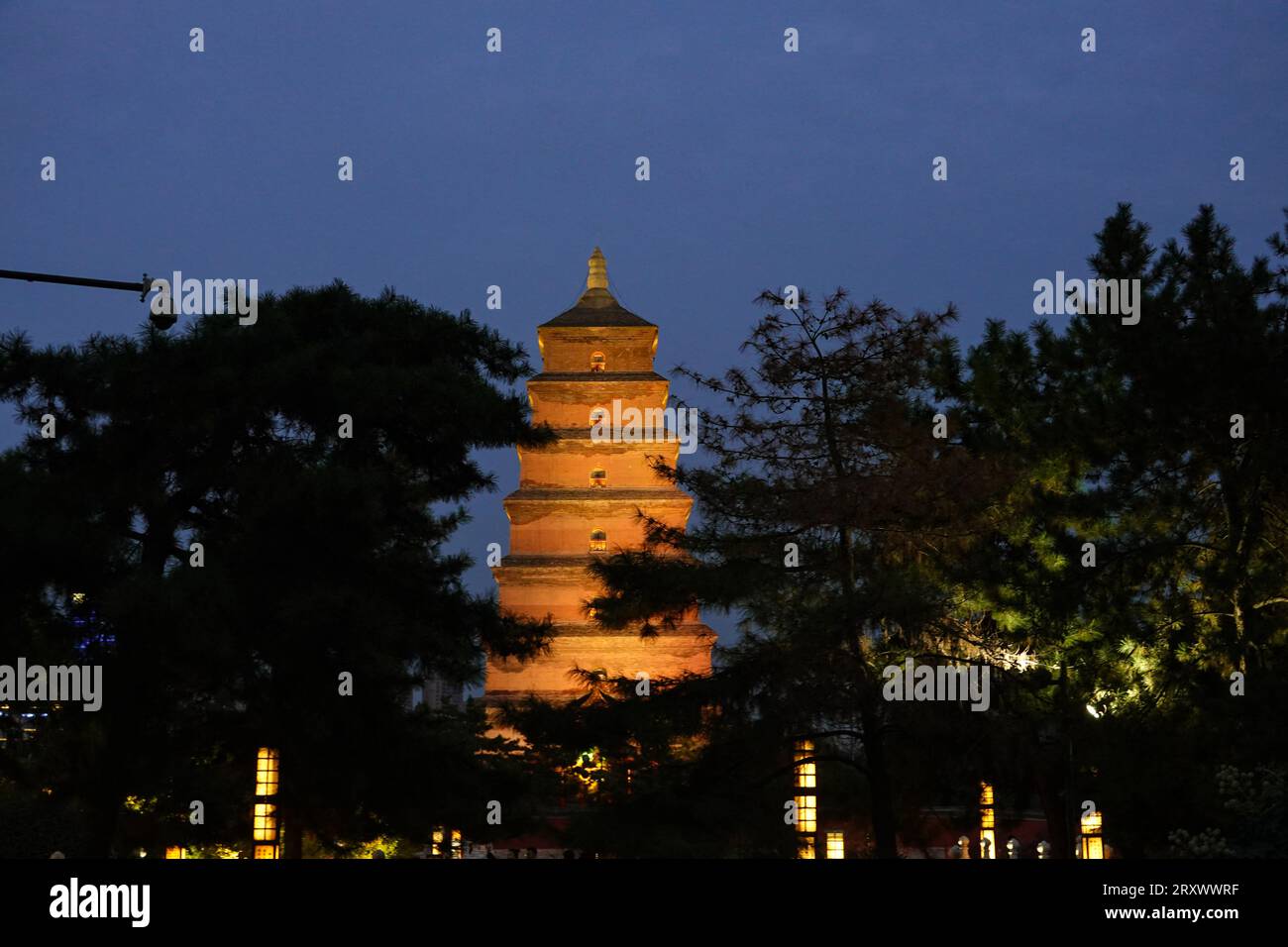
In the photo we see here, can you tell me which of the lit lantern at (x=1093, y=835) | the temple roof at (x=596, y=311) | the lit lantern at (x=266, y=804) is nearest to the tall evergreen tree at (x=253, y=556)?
the lit lantern at (x=266, y=804)

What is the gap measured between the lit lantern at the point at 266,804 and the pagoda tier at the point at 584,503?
19.7 metres

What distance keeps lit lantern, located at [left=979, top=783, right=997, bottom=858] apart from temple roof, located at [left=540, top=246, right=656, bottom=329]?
20.9 meters

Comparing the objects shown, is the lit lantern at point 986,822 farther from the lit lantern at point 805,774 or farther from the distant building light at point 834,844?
the lit lantern at point 805,774

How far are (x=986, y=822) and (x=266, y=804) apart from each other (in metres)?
12.7

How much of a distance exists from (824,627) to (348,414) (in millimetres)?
7312

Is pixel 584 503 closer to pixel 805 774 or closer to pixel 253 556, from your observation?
pixel 805 774

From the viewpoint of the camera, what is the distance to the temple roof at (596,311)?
1890 inches

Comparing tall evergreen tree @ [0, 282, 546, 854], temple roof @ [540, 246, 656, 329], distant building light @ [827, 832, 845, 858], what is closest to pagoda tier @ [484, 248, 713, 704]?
temple roof @ [540, 246, 656, 329]

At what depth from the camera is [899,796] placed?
25484mm

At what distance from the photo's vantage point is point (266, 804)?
75.7 ft

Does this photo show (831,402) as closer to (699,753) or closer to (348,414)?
(699,753)

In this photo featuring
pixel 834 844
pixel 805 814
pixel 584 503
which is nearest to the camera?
pixel 805 814

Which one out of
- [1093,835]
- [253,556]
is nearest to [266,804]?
[253,556]

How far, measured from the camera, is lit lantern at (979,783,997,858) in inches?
941
